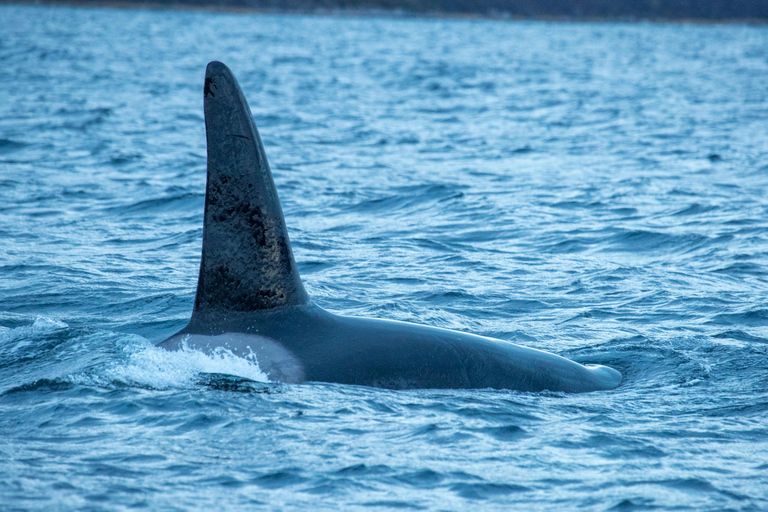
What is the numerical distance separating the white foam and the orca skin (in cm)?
7

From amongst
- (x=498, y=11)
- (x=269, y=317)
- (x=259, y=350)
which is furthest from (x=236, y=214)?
(x=498, y=11)

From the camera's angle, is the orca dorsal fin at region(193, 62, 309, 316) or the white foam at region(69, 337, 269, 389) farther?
the white foam at region(69, 337, 269, 389)

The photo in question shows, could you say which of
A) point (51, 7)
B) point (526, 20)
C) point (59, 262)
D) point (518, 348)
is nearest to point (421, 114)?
point (59, 262)

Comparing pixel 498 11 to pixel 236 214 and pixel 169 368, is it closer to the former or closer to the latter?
pixel 169 368

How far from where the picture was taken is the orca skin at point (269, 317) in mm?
6754

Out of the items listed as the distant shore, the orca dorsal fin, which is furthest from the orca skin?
the distant shore

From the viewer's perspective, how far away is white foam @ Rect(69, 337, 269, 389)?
7031mm

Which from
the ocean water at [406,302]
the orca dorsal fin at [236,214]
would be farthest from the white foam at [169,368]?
the orca dorsal fin at [236,214]

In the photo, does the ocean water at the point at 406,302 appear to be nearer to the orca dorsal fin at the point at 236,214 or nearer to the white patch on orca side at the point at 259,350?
the white patch on orca side at the point at 259,350

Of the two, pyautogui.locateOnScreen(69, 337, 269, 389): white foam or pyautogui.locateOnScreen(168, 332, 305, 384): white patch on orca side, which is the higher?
pyautogui.locateOnScreen(168, 332, 305, 384): white patch on orca side

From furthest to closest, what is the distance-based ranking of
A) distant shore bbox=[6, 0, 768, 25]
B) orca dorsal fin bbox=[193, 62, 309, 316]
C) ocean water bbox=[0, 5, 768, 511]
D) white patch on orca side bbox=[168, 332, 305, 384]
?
distant shore bbox=[6, 0, 768, 25] < white patch on orca side bbox=[168, 332, 305, 384] < orca dorsal fin bbox=[193, 62, 309, 316] < ocean water bbox=[0, 5, 768, 511]

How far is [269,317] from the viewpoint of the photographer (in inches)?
277

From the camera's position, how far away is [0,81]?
1348 inches

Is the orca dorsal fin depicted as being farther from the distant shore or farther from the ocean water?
the distant shore
